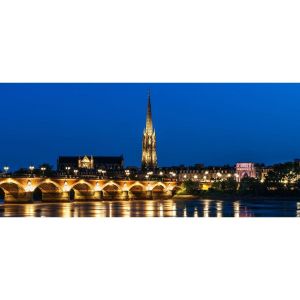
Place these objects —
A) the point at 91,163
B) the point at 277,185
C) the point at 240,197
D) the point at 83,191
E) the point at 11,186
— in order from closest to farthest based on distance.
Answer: the point at 11,186 < the point at 240,197 < the point at 277,185 < the point at 83,191 < the point at 91,163

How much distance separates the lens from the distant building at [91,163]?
198ft

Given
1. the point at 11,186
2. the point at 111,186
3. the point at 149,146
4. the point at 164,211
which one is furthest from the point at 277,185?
the point at 149,146

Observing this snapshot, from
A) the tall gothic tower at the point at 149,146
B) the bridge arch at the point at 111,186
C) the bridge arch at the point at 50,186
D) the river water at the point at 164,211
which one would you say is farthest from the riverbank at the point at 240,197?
the tall gothic tower at the point at 149,146

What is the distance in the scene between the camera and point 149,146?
2287 inches

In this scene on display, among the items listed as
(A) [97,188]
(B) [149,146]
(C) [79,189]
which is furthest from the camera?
(B) [149,146]

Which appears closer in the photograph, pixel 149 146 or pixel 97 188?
pixel 97 188

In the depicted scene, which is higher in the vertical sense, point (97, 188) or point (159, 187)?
point (97, 188)

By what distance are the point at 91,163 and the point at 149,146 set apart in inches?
246

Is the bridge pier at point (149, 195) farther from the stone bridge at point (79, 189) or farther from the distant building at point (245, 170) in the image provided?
the distant building at point (245, 170)

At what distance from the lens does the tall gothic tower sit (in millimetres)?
57688

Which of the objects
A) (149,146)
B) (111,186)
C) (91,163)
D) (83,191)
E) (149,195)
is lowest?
(149,195)

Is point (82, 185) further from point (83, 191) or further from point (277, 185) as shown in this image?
point (277, 185)
